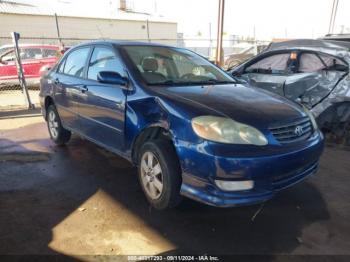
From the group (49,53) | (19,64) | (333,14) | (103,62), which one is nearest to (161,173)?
(103,62)

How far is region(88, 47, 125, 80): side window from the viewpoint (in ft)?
13.0

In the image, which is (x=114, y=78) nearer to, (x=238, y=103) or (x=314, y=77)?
(x=238, y=103)

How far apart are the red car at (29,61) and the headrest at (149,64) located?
9058 millimetres

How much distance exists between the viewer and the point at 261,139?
2947 mm

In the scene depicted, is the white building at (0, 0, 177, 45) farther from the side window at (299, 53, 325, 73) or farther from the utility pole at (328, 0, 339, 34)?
the side window at (299, 53, 325, 73)

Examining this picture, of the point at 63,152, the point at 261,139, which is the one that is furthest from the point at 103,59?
the point at 261,139

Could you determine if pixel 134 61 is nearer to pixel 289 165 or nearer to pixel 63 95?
pixel 63 95

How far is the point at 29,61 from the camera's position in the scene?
1229cm

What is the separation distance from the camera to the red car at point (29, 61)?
38.8 ft

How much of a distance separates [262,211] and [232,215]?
12.6 inches

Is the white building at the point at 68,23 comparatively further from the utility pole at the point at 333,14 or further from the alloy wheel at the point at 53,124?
the alloy wheel at the point at 53,124

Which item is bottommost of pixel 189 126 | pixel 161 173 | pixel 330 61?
pixel 161 173

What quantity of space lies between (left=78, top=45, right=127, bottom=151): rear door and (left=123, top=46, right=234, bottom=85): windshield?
238 millimetres

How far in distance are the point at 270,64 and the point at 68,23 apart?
79.5 feet
